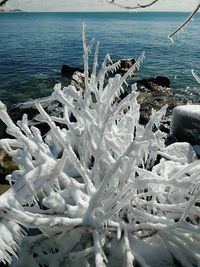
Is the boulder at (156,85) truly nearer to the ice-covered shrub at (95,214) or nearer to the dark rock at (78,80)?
the dark rock at (78,80)

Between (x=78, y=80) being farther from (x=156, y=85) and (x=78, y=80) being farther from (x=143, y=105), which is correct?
(x=143, y=105)

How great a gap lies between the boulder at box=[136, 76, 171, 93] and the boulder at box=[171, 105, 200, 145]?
16965mm

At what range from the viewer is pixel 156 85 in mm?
24031

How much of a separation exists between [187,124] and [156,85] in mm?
18523

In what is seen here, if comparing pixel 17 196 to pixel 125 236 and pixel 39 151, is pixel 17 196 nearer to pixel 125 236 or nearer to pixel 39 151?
pixel 39 151

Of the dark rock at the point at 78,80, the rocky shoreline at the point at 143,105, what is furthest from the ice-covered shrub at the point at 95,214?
the dark rock at the point at 78,80

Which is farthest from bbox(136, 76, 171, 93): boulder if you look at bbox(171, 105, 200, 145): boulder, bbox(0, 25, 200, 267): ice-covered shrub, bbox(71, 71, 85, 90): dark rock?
bbox(0, 25, 200, 267): ice-covered shrub

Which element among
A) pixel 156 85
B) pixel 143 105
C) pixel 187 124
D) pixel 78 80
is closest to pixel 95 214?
pixel 187 124

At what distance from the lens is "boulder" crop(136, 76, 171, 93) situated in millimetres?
23328

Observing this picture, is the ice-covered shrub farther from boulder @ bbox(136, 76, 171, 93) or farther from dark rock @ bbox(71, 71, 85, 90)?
dark rock @ bbox(71, 71, 85, 90)

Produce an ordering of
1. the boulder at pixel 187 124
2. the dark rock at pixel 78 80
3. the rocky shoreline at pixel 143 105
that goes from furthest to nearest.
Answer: the dark rock at pixel 78 80
the boulder at pixel 187 124
the rocky shoreline at pixel 143 105

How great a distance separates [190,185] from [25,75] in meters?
29.0

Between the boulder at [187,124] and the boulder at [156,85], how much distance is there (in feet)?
55.7

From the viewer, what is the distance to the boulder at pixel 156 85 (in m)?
23.3
